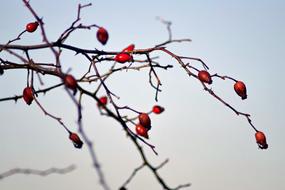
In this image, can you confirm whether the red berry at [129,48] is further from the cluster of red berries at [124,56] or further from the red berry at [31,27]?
the red berry at [31,27]

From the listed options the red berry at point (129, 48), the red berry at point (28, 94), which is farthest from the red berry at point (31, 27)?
the red berry at point (129, 48)

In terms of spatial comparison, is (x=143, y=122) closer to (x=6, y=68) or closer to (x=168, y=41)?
(x=168, y=41)

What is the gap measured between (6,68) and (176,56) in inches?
42.1

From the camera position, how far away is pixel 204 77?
8.00ft

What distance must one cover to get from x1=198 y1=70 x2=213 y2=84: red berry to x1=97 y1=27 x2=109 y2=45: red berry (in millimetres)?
716

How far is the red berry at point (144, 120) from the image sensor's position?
2361 millimetres

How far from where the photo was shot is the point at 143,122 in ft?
7.73

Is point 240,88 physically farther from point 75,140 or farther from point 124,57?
point 75,140

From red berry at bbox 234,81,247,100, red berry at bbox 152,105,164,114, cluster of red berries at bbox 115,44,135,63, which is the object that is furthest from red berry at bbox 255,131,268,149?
cluster of red berries at bbox 115,44,135,63

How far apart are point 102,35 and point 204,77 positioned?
78cm

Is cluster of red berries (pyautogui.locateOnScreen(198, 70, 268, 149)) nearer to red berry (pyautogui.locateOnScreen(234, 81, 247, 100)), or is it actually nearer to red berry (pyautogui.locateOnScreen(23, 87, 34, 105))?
red berry (pyautogui.locateOnScreen(234, 81, 247, 100))

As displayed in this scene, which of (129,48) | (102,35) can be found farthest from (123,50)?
(102,35)

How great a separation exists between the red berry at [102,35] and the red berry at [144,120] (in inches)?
23.9

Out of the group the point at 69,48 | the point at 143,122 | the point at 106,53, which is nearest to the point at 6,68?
the point at 69,48
